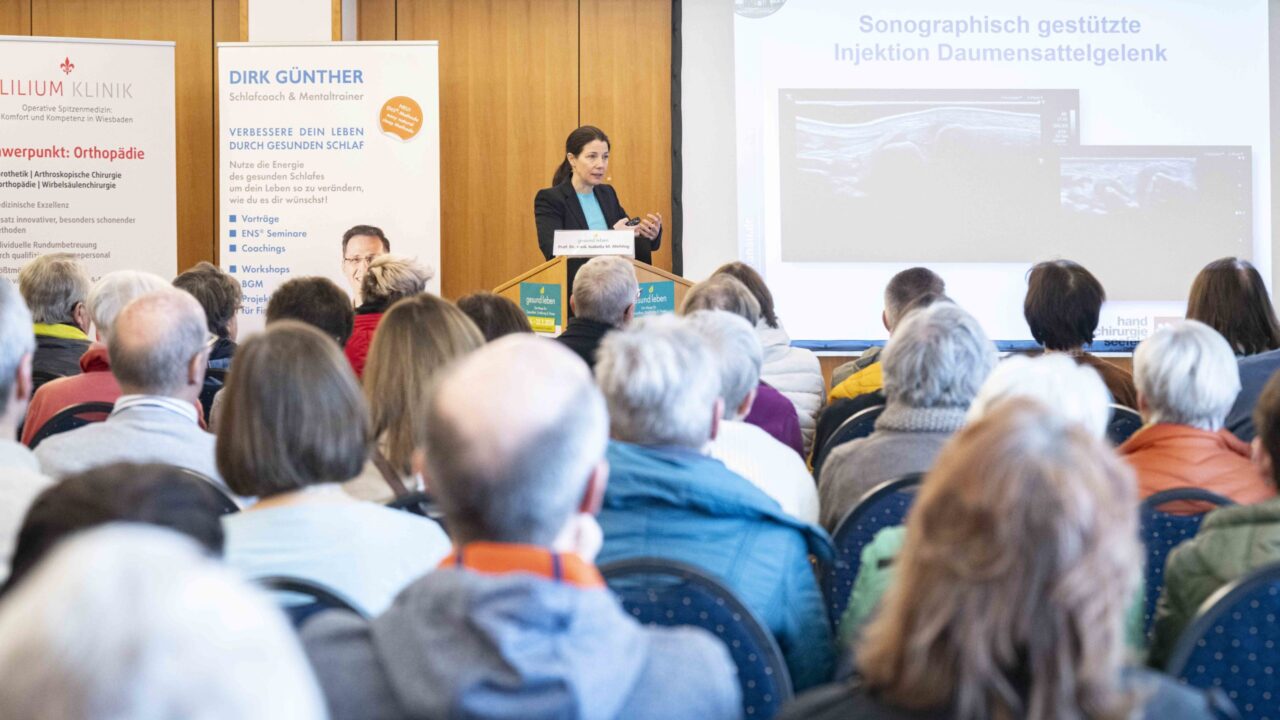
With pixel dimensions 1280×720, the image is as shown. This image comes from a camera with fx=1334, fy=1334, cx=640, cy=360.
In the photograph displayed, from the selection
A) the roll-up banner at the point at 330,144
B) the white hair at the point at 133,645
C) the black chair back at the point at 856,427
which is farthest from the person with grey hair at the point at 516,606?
the roll-up banner at the point at 330,144

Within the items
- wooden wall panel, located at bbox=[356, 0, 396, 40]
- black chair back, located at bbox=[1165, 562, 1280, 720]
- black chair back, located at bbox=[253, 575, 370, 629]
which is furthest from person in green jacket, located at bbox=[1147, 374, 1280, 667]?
wooden wall panel, located at bbox=[356, 0, 396, 40]

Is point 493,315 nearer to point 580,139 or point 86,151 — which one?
point 580,139

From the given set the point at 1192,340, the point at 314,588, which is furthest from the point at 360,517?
the point at 1192,340

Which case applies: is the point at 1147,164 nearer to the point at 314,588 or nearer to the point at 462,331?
the point at 462,331

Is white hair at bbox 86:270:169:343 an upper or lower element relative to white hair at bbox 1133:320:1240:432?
upper

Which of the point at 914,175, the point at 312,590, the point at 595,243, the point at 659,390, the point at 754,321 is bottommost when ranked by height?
the point at 312,590

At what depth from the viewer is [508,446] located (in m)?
1.33

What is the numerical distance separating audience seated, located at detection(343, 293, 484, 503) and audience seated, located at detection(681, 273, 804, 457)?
104 centimetres

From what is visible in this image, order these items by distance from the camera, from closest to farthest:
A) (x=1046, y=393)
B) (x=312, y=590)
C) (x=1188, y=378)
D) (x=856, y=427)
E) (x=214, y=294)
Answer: (x=312, y=590), (x=1046, y=393), (x=1188, y=378), (x=856, y=427), (x=214, y=294)

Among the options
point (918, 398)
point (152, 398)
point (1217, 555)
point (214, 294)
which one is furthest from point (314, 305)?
point (1217, 555)

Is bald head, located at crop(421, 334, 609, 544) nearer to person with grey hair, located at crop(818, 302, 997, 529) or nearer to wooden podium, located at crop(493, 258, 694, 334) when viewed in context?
person with grey hair, located at crop(818, 302, 997, 529)

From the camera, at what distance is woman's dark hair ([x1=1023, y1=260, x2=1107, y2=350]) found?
422 cm

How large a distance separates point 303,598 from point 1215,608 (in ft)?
3.88

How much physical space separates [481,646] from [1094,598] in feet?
1.73
